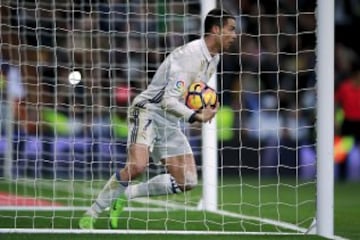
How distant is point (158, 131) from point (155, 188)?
44cm

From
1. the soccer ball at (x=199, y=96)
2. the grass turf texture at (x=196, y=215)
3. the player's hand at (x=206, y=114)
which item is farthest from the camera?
the grass turf texture at (x=196, y=215)

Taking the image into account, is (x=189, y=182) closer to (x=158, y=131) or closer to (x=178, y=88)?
(x=158, y=131)

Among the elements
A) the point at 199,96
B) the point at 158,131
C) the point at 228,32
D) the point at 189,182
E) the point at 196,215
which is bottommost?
the point at 196,215

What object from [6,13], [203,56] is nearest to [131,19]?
[6,13]

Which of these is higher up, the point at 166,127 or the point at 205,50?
the point at 205,50

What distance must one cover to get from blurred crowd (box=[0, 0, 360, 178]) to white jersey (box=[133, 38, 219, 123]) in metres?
3.20

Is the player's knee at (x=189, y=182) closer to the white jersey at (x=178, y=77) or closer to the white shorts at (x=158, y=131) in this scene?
the white shorts at (x=158, y=131)

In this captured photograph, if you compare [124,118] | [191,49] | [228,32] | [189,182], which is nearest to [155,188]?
[189,182]

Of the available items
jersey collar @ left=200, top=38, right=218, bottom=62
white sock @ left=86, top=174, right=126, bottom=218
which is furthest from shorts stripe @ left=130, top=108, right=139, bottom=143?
jersey collar @ left=200, top=38, right=218, bottom=62

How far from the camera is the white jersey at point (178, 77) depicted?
8195 millimetres

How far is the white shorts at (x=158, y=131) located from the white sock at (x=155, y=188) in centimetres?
19

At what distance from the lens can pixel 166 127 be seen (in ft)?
28.5

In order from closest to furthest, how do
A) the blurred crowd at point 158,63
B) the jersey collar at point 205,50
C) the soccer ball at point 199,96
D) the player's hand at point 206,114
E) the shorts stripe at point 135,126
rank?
the player's hand at point 206,114 → the soccer ball at point 199,96 → the jersey collar at point 205,50 → the shorts stripe at point 135,126 → the blurred crowd at point 158,63

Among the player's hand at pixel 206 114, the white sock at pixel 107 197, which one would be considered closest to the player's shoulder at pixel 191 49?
the player's hand at pixel 206 114
